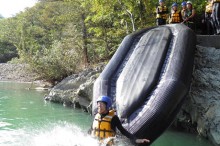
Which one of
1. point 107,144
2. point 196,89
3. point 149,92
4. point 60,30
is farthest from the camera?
point 60,30

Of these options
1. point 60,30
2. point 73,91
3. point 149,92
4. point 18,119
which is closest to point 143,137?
point 149,92

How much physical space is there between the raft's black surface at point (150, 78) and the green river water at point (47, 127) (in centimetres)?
69

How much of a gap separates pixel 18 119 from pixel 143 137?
556 centimetres

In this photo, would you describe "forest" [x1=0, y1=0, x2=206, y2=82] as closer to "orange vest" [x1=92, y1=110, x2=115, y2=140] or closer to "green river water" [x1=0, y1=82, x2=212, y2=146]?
"green river water" [x1=0, y1=82, x2=212, y2=146]

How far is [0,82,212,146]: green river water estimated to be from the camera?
6013 millimetres

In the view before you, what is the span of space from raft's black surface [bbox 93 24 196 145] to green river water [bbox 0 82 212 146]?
0.69 meters

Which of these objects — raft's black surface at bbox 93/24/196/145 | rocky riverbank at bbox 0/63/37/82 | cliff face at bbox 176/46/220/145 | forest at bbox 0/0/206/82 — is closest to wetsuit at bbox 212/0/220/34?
cliff face at bbox 176/46/220/145

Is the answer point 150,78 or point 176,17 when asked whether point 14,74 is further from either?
point 150,78

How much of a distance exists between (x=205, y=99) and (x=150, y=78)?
1.31 meters

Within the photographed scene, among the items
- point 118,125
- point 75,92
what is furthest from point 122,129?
point 75,92

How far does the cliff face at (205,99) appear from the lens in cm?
643

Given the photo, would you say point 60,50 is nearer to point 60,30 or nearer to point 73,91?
point 73,91

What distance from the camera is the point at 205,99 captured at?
271 inches

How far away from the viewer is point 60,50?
17656mm
